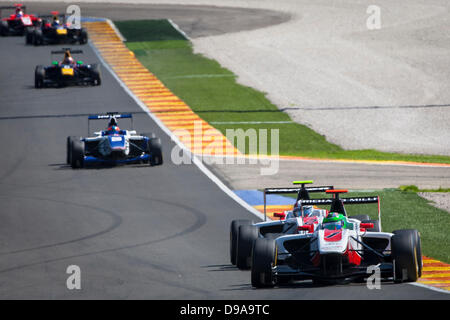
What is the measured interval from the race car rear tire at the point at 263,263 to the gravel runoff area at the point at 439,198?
10.7 meters

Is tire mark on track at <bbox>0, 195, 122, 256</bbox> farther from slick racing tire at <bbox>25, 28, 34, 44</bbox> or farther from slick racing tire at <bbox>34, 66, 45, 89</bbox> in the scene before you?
slick racing tire at <bbox>25, 28, 34, 44</bbox>

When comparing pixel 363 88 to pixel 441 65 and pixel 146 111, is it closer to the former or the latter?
pixel 441 65

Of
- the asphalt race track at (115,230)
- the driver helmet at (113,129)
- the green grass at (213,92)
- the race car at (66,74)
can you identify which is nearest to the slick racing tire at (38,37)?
the green grass at (213,92)

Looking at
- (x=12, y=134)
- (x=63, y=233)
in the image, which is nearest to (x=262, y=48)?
(x=12, y=134)

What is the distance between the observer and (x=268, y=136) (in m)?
40.7

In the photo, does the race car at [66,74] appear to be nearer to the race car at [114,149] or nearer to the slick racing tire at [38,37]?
the slick racing tire at [38,37]

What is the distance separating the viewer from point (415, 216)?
25.6 m

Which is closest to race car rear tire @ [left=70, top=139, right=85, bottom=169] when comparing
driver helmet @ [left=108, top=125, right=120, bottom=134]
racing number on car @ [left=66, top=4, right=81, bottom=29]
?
driver helmet @ [left=108, top=125, right=120, bottom=134]

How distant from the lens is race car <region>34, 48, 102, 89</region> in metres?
49.8

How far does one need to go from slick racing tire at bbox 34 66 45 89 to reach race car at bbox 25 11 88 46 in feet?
42.9

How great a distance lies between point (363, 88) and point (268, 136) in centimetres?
1354

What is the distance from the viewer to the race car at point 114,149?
32656 millimetres

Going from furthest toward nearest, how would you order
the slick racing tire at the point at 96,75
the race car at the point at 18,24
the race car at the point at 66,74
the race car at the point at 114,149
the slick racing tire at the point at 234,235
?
the race car at the point at 18,24
the slick racing tire at the point at 96,75
the race car at the point at 66,74
the race car at the point at 114,149
the slick racing tire at the point at 234,235

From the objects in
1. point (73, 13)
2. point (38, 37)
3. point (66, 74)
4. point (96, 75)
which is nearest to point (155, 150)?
point (66, 74)
